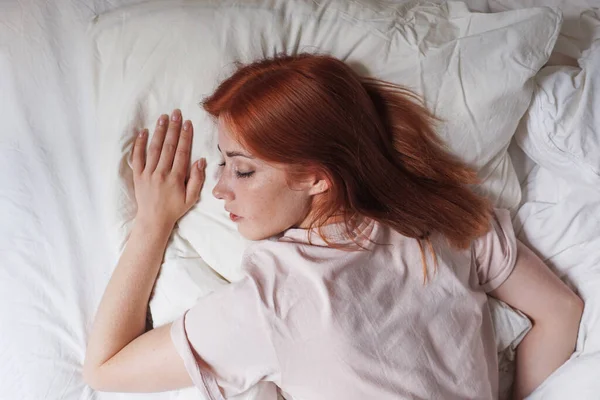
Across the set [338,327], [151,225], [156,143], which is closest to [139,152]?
[156,143]

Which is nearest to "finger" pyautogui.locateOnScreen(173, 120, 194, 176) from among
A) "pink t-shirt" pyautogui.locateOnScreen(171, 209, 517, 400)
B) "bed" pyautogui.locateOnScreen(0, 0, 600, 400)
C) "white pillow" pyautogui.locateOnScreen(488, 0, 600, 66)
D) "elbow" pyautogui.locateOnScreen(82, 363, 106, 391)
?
"bed" pyautogui.locateOnScreen(0, 0, 600, 400)

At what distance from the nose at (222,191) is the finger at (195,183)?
0.35 ft

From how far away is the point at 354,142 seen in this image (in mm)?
1104

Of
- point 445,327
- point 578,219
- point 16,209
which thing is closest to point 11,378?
point 16,209

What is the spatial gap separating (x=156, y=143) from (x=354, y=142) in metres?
0.37

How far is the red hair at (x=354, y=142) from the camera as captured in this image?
3.46 feet

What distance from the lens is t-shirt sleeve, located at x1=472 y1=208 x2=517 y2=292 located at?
1191 millimetres

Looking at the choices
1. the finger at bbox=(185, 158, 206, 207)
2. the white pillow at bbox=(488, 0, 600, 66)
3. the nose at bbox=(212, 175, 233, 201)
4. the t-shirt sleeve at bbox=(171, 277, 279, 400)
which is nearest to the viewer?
the t-shirt sleeve at bbox=(171, 277, 279, 400)

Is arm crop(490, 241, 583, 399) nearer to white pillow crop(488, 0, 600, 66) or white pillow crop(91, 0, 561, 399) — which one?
white pillow crop(91, 0, 561, 399)

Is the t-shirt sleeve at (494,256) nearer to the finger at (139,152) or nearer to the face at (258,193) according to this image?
the face at (258,193)

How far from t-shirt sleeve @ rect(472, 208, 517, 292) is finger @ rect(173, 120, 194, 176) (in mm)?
544

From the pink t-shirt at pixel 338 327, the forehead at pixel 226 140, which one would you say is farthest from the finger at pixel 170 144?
the pink t-shirt at pixel 338 327

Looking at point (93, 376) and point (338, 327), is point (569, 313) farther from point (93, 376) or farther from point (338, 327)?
point (93, 376)

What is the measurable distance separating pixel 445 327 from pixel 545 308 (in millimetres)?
245
